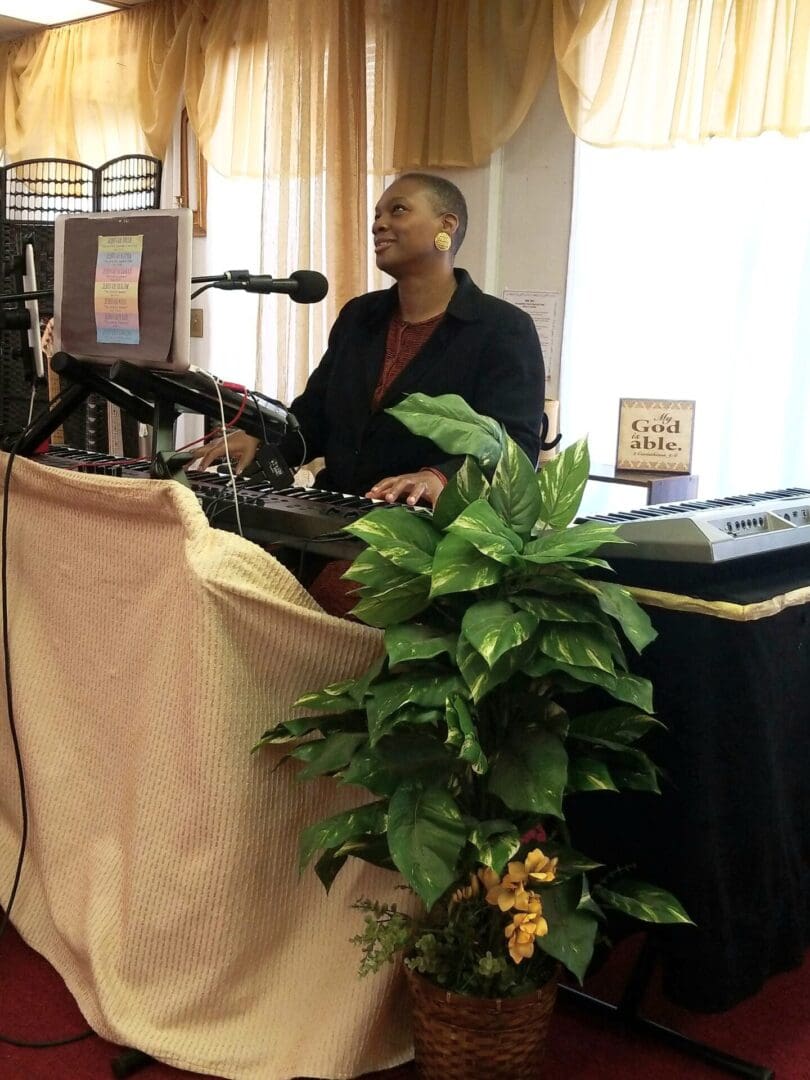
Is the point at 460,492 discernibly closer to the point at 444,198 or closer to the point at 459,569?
the point at 459,569

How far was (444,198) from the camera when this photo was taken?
7.75ft

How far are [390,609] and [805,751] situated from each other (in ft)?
2.44

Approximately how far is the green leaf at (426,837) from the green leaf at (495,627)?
0.19 metres

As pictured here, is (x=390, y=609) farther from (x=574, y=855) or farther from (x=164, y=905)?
(x=164, y=905)

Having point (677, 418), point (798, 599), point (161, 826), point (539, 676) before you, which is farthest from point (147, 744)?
point (677, 418)

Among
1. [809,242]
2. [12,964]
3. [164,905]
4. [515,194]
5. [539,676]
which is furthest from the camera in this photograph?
[515,194]

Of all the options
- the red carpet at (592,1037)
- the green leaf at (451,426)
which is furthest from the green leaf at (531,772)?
the red carpet at (592,1037)

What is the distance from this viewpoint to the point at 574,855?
1438 millimetres

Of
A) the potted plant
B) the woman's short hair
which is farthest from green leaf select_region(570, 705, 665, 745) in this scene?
the woman's short hair

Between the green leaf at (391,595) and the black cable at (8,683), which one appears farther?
the black cable at (8,683)

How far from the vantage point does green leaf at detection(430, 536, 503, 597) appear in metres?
1.28

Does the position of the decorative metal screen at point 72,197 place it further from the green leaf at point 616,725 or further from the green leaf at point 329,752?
the green leaf at point 616,725

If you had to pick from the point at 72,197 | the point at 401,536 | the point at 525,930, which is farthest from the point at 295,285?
the point at 72,197

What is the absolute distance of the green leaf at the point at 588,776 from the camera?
4.50 feet
